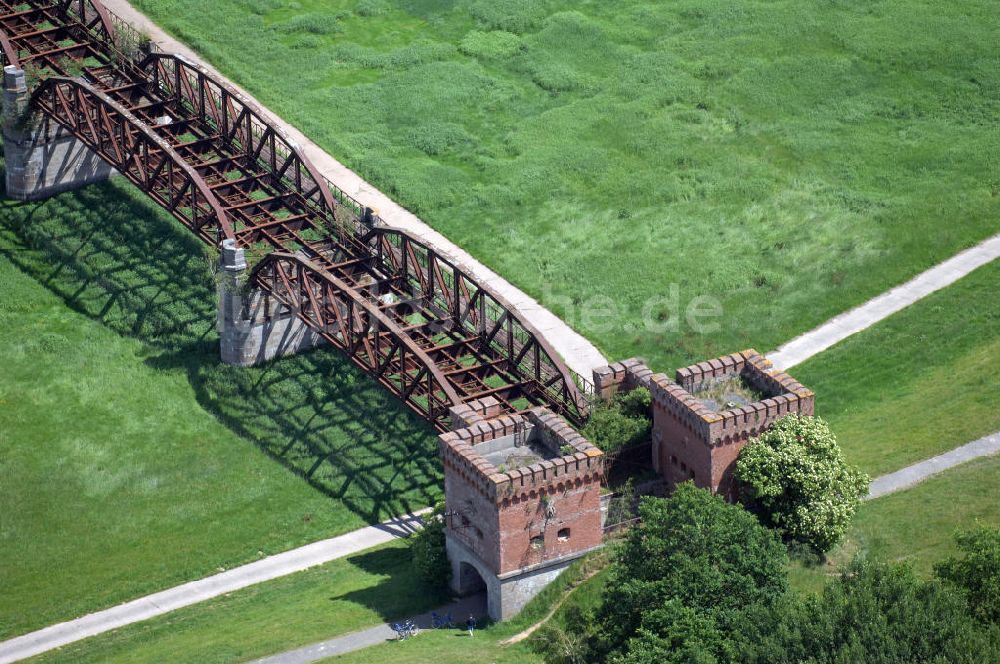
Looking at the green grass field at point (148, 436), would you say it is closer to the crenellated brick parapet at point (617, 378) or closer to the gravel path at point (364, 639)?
the crenellated brick parapet at point (617, 378)

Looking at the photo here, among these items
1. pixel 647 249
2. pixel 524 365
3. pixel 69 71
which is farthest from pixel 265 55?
pixel 524 365

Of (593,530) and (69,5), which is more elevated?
(69,5)

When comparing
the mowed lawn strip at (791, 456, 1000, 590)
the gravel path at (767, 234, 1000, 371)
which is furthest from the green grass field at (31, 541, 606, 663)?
the gravel path at (767, 234, 1000, 371)

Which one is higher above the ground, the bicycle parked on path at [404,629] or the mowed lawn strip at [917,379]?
the mowed lawn strip at [917,379]

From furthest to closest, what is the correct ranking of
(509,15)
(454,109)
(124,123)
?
(509,15)
(454,109)
(124,123)

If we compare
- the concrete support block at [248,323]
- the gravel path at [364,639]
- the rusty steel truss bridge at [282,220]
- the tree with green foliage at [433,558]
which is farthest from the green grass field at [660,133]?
the gravel path at [364,639]

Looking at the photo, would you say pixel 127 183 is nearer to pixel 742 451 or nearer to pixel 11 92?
pixel 11 92

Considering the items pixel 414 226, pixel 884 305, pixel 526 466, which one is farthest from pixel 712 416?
pixel 414 226

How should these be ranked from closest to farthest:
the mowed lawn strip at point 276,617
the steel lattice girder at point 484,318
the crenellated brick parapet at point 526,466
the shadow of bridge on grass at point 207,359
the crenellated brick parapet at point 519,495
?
1. the crenellated brick parapet at point 526,466
2. the crenellated brick parapet at point 519,495
3. the mowed lawn strip at point 276,617
4. the steel lattice girder at point 484,318
5. the shadow of bridge on grass at point 207,359
